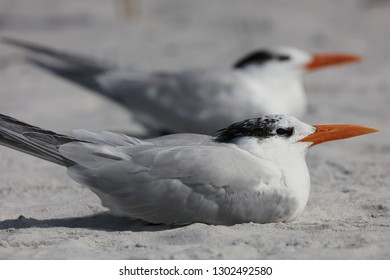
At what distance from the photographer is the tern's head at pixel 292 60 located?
6.71m

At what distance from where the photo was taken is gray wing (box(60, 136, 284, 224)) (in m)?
3.78

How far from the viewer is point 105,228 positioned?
13.0ft

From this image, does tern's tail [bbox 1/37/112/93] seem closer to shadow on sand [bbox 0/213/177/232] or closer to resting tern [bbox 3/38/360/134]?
resting tern [bbox 3/38/360/134]

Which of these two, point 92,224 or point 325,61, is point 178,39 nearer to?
point 325,61

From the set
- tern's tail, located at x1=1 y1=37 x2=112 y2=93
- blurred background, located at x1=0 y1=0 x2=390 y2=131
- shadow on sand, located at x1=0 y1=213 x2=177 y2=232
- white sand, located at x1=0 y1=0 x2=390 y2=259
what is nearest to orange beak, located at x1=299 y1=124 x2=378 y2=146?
white sand, located at x1=0 y1=0 x2=390 y2=259

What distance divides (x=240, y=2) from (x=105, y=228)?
7157 mm

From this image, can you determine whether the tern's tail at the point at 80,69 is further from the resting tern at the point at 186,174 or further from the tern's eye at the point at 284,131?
the tern's eye at the point at 284,131

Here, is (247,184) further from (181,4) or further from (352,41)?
(181,4)

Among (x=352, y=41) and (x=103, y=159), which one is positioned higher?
(x=352, y=41)

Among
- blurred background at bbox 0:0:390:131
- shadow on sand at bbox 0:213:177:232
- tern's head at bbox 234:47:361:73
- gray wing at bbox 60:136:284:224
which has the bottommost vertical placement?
shadow on sand at bbox 0:213:177:232

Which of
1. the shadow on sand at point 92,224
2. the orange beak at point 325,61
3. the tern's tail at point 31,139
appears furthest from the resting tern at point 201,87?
the tern's tail at point 31,139

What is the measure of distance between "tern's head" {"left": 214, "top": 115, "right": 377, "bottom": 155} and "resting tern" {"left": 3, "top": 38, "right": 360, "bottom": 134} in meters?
2.24

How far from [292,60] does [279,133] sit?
9.32ft
